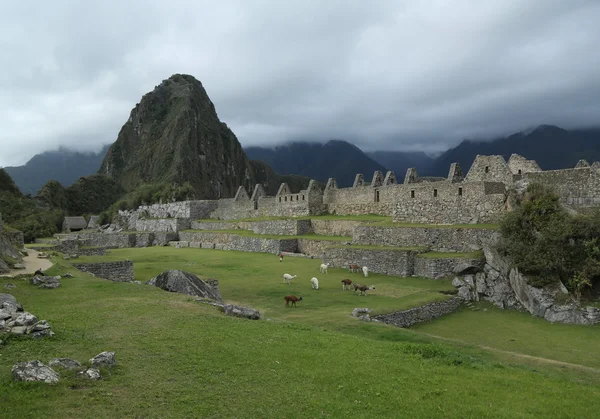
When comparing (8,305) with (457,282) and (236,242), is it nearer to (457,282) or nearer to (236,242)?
(457,282)

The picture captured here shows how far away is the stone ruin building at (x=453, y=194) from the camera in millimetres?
18125

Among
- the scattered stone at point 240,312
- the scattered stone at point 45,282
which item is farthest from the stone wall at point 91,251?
the scattered stone at point 240,312

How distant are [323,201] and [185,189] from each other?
39535 millimetres

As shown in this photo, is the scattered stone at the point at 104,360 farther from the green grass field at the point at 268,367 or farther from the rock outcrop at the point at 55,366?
the green grass field at the point at 268,367

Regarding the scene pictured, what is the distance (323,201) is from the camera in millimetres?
35000

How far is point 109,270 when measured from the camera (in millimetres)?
17469

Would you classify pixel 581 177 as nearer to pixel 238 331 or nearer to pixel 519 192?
pixel 519 192

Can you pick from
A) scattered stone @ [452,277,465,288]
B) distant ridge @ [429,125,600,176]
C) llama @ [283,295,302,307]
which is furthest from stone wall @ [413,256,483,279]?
distant ridge @ [429,125,600,176]

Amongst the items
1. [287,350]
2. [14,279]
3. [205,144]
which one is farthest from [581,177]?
[205,144]

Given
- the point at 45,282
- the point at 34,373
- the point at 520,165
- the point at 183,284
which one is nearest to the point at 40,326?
the point at 34,373

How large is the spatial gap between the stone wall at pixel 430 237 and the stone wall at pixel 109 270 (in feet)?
42.0

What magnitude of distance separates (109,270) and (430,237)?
15404 millimetres

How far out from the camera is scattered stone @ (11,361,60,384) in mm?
5094

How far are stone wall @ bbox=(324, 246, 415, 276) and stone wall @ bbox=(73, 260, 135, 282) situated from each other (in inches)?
424
